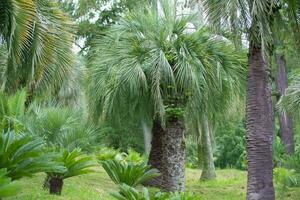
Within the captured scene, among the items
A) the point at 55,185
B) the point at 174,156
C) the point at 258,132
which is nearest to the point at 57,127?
the point at 55,185

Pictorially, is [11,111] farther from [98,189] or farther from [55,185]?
[98,189]

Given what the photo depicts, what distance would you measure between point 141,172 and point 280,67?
14285mm

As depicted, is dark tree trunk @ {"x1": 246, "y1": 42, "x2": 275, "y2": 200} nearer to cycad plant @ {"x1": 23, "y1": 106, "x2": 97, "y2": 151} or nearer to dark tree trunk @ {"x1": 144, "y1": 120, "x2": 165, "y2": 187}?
cycad plant @ {"x1": 23, "y1": 106, "x2": 97, "y2": 151}

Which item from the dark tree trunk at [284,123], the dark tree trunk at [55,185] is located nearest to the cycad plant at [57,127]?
the dark tree trunk at [55,185]

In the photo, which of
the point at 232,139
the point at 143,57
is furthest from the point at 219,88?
the point at 232,139

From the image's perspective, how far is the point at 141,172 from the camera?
1087cm

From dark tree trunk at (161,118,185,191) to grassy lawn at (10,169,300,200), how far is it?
1.24 m

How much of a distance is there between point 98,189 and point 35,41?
4.46 m

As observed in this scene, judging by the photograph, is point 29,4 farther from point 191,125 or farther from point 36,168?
point 191,125

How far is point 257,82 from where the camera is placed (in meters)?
10.3

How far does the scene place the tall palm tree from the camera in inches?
326

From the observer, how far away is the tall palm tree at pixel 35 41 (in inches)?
326

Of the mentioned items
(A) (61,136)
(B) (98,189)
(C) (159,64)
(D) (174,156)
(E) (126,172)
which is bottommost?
(B) (98,189)

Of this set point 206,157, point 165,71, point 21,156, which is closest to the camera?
point 21,156
